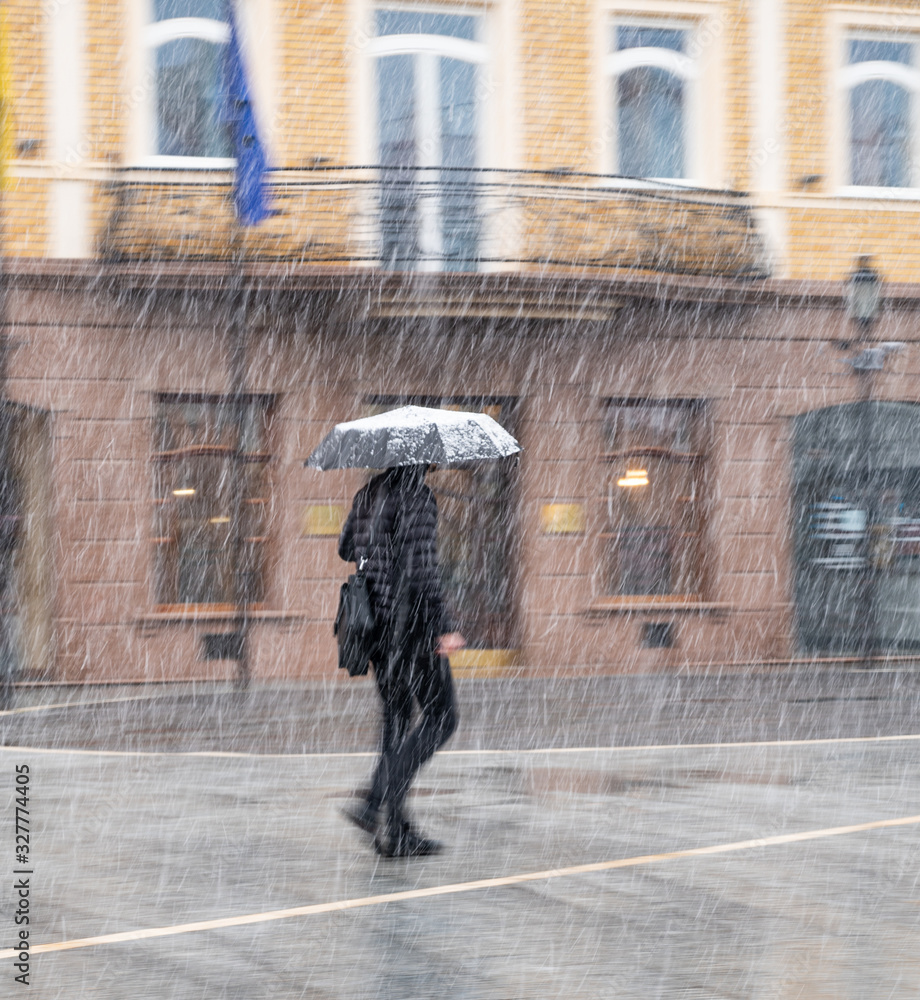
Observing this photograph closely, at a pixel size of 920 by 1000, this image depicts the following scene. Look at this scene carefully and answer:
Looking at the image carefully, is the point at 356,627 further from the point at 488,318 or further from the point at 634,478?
the point at 634,478

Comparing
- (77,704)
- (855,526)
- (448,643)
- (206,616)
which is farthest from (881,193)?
(448,643)

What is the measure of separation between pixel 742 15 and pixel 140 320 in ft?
24.6

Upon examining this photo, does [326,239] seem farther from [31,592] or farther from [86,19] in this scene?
[31,592]

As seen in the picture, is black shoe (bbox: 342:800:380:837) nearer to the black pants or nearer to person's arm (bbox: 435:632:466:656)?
the black pants

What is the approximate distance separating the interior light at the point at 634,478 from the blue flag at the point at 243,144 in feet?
15.7

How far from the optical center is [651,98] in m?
18.4

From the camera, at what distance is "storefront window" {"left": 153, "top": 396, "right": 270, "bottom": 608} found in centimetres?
1672

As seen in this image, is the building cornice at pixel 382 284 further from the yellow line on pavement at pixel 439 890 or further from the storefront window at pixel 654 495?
the yellow line on pavement at pixel 439 890

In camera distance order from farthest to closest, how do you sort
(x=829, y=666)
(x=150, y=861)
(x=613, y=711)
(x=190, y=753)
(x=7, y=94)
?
(x=829, y=666) → (x=7, y=94) → (x=613, y=711) → (x=190, y=753) → (x=150, y=861)

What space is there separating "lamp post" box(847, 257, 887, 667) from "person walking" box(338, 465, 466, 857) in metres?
11.0

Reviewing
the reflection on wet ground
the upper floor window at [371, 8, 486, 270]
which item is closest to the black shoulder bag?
the reflection on wet ground

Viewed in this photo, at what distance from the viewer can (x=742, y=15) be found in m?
18.3

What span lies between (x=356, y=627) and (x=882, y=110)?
46.5 ft

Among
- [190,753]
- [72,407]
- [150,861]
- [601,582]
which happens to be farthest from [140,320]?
[150,861]
